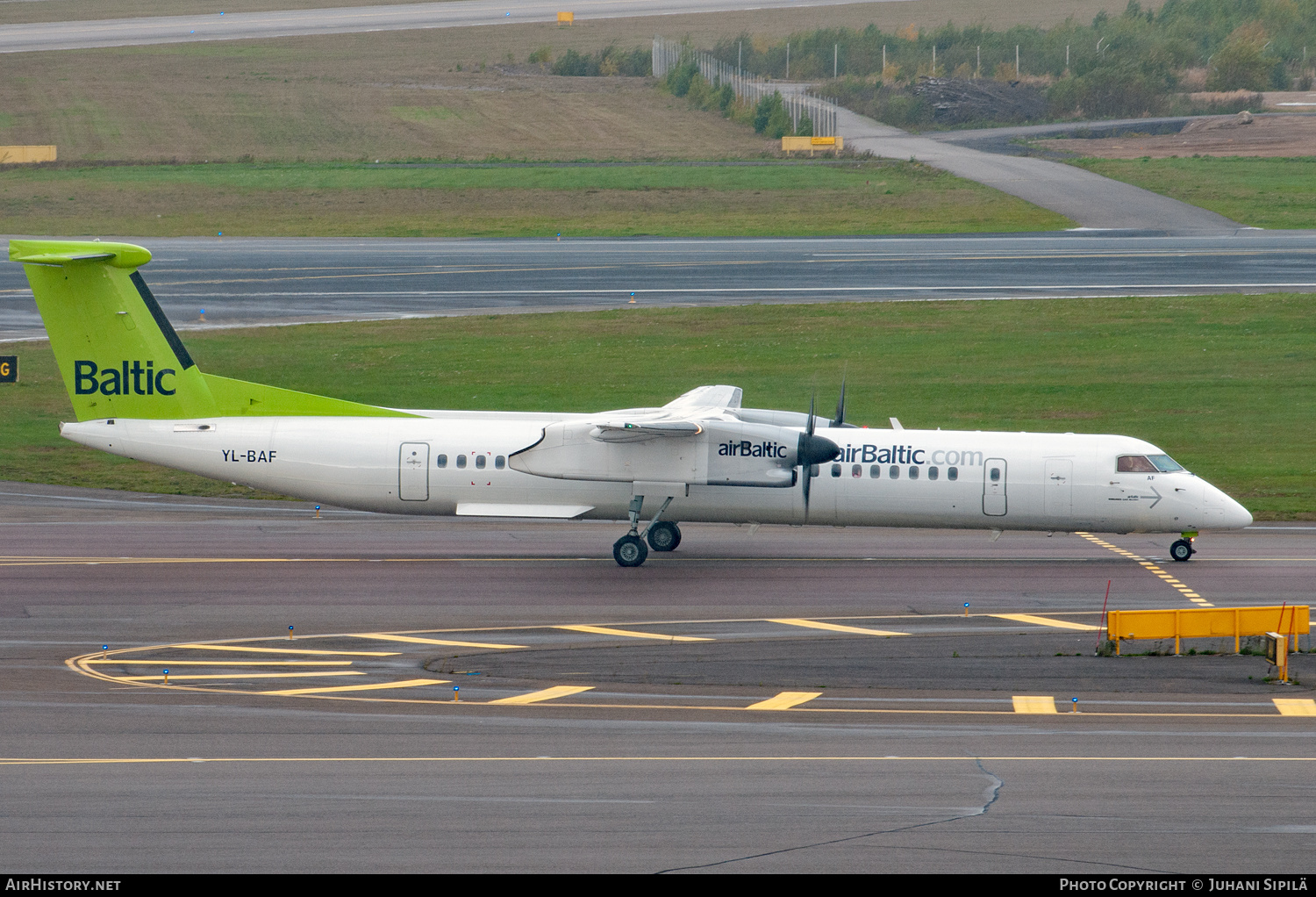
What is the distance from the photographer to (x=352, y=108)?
288 ft

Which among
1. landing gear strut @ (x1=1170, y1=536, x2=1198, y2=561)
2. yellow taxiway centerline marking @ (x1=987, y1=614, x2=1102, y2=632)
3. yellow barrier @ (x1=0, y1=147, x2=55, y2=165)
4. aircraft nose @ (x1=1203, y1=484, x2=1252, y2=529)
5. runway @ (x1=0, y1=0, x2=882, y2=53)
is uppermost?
runway @ (x1=0, y1=0, x2=882, y2=53)

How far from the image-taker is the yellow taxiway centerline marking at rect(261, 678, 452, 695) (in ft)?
57.2

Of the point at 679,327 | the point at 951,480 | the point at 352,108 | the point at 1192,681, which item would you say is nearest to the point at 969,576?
the point at 951,480

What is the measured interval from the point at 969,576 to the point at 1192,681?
7.01m

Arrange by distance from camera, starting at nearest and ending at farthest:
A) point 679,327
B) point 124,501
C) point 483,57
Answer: point 124,501 < point 679,327 < point 483,57

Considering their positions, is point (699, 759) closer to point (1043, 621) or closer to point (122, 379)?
point (1043, 621)

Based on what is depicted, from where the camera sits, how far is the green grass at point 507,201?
210 ft

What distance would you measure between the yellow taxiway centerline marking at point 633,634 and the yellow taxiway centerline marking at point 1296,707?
7778mm

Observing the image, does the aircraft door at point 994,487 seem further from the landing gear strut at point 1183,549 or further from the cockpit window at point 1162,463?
the landing gear strut at point 1183,549

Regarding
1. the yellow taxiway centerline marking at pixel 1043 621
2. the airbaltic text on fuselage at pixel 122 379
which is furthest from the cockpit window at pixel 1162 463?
the airbaltic text on fuselage at pixel 122 379

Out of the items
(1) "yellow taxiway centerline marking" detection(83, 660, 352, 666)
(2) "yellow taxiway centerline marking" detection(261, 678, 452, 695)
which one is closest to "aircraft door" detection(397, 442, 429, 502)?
(1) "yellow taxiway centerline marking" detection(83, 660, 352, 666)

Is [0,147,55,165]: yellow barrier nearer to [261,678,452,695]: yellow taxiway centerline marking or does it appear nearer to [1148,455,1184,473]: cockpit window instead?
[1148,455,1184,473]: cockpit window

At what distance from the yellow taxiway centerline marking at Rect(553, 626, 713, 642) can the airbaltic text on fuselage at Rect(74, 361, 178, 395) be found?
10.6 meters

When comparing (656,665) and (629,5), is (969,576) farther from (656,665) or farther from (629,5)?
(629,5)
